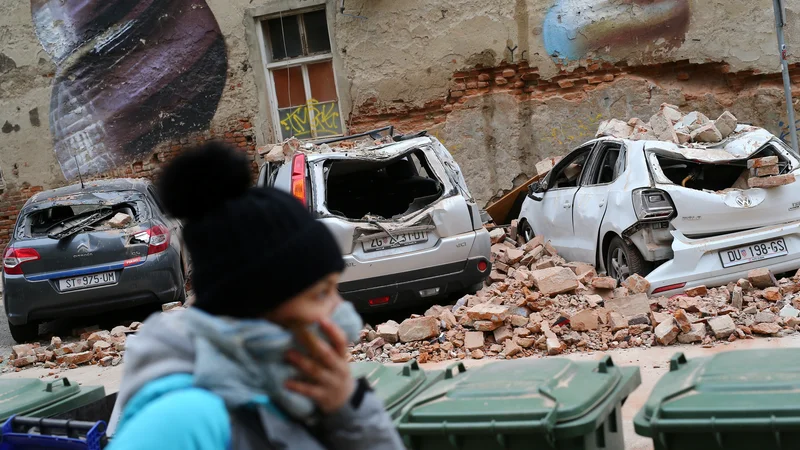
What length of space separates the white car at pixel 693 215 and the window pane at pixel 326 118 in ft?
22.5

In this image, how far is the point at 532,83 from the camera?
531 inches

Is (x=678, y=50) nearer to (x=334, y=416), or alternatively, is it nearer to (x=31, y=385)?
(x=31, y=385)

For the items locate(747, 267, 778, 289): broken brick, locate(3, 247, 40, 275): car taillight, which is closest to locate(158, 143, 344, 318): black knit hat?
locate(747, 267, 778, 289): broken brick

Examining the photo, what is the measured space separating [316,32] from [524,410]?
12418mm

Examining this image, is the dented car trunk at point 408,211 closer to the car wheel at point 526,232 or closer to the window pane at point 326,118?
the car wheel at point 526,232

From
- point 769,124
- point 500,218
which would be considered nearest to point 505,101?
point 500,218

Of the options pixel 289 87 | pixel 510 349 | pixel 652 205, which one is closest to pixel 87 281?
pixel 510 349

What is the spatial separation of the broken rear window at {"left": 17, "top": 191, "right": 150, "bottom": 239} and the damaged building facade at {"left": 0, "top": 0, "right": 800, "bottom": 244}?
182 inches

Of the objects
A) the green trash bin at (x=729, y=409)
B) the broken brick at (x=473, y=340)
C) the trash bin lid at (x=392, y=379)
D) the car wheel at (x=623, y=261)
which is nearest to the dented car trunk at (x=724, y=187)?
the car wheel at (x=623, y=261)

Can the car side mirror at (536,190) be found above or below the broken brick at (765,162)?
below

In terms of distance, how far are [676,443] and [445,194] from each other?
18.6ft

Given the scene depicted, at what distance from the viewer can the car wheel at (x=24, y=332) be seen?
9.44 m

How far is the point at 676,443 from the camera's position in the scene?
2.49 m

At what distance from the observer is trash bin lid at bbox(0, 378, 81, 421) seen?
11.4ft
